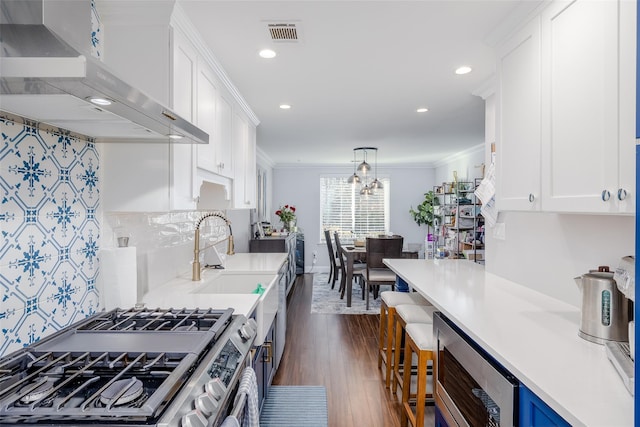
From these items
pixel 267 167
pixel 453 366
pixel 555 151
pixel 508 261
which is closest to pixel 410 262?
pixel 508 261

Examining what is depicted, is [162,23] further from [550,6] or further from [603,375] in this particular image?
[603,375]

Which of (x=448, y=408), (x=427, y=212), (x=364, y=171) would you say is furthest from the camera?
(x=427, y=212)

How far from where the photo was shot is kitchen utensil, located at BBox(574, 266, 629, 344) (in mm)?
1267

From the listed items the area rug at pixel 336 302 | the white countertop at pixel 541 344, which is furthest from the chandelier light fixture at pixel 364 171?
the white countertop at pixel 541 344

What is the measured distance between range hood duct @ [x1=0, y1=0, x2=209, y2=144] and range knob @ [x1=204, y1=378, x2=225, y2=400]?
33.9 inches

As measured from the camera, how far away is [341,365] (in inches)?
129

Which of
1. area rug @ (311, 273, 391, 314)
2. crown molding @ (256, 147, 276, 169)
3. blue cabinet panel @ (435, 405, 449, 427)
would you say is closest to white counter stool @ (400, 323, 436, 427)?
blue cabinet panel @ (435, 405, 449, 427)

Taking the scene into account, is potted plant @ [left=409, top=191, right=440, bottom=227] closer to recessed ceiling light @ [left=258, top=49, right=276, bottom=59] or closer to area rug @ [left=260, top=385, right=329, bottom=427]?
area rug @ [left=260, top=385, right=329, bottom=427]

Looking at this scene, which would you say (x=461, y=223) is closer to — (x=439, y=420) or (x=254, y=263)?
(x=254, y=263)

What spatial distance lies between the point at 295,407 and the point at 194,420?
1.88 m

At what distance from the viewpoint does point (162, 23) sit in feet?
5.76

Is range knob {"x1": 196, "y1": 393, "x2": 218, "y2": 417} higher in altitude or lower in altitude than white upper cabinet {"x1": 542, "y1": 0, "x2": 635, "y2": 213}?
lower

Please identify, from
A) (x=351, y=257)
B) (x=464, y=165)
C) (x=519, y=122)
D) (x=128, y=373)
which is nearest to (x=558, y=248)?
(x=519, y=122)

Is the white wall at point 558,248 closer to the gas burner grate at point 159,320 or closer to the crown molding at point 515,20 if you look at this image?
the crown molding at point 515,20
